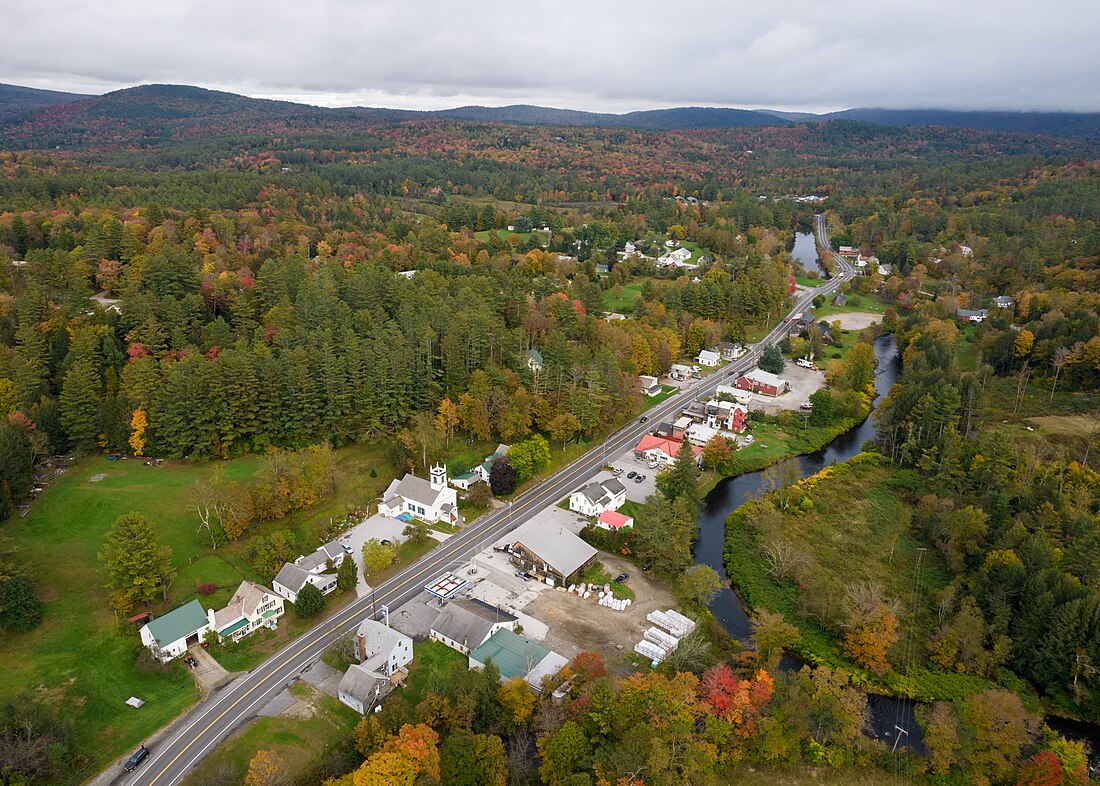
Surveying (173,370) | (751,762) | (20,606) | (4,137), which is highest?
(4,137)

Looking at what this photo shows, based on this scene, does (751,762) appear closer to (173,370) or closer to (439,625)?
(439,625)

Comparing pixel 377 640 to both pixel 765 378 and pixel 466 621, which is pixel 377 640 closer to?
pixel 466 621

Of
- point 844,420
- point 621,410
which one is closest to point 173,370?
point 621,410

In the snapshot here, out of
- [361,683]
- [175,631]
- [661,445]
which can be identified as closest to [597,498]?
[661,445]

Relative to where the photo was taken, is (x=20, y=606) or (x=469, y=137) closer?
(x=20, y=606)

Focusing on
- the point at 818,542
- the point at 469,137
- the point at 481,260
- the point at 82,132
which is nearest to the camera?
the point at 818,542

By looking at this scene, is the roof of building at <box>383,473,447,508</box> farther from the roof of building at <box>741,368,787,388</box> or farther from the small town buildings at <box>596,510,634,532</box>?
the roof of building at <box>741,368,787,388</box>
